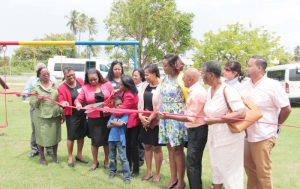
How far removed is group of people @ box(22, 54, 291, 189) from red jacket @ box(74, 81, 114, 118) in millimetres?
15

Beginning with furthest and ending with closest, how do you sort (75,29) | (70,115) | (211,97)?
(75,29) → (70,115) → (211,97)

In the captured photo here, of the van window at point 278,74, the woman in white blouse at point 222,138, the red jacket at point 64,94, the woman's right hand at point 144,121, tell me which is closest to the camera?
the woman in white blouse at point 222,138

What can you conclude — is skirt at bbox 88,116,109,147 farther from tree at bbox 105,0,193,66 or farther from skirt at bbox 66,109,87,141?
tree at bbox 105,0,193,66

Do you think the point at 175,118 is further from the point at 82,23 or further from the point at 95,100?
the point at 82,23

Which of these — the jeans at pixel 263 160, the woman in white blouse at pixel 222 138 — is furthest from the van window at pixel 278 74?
the woman in white blouse at pixel 222 138

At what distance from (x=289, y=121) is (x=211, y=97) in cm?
819

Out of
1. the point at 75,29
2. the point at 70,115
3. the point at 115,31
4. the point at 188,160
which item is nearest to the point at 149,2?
the point at 115,31

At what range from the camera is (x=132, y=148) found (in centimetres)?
538

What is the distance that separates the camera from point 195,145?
408 centimetres

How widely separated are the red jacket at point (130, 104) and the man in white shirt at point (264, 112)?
6.14ft

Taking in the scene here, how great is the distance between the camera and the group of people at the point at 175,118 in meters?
3.64

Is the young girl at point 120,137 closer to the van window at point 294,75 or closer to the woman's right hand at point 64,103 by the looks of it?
the woman's right hand at point 64,103

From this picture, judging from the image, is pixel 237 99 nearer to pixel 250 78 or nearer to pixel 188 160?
pixel 250 78

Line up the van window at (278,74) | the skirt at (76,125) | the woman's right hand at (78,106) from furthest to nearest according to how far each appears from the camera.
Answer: the van window at (278,74)
the skirt at (76,125)
the woman's right hand at (78,106)
